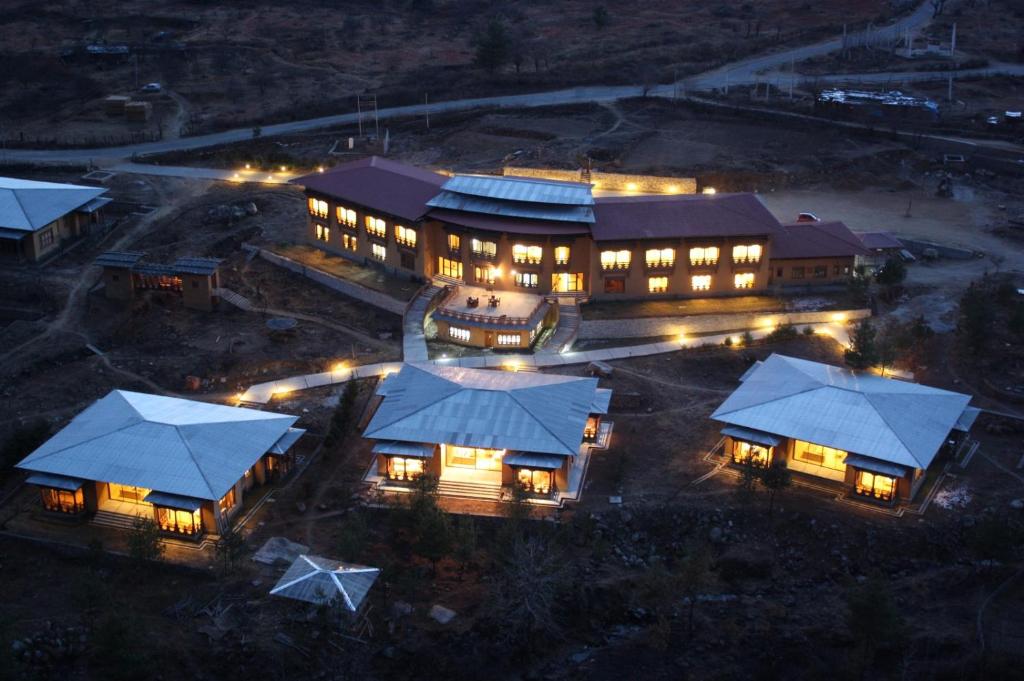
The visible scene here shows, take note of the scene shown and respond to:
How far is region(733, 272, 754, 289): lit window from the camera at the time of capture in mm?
87688

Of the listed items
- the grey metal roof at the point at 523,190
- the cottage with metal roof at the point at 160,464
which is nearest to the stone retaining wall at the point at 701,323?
the grey metal roof at the point at 523,190

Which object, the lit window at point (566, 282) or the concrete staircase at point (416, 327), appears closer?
the concrete staircase at point (416, 327)

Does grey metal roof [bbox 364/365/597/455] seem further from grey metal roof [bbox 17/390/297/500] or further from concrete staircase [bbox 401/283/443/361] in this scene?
concrete staircase [bbox 401/283/443/361]

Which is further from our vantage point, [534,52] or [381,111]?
[534,52]

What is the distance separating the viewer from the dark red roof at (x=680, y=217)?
84.8m

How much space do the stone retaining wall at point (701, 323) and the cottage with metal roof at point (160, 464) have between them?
86.0ft

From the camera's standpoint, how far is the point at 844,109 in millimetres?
129000

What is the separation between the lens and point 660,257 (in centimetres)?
8612

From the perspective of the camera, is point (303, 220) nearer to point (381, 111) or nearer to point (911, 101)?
point (381, 111)

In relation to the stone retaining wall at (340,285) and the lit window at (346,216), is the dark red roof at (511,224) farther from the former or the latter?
the lit window at (346,216)

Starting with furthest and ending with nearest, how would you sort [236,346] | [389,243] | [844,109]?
[844,109]
[389,243]
[236,346]

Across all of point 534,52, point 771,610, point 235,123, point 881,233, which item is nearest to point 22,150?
point 235,123

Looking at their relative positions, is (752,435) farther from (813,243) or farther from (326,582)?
(813,243)

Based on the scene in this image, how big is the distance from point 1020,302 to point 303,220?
60138 mm
